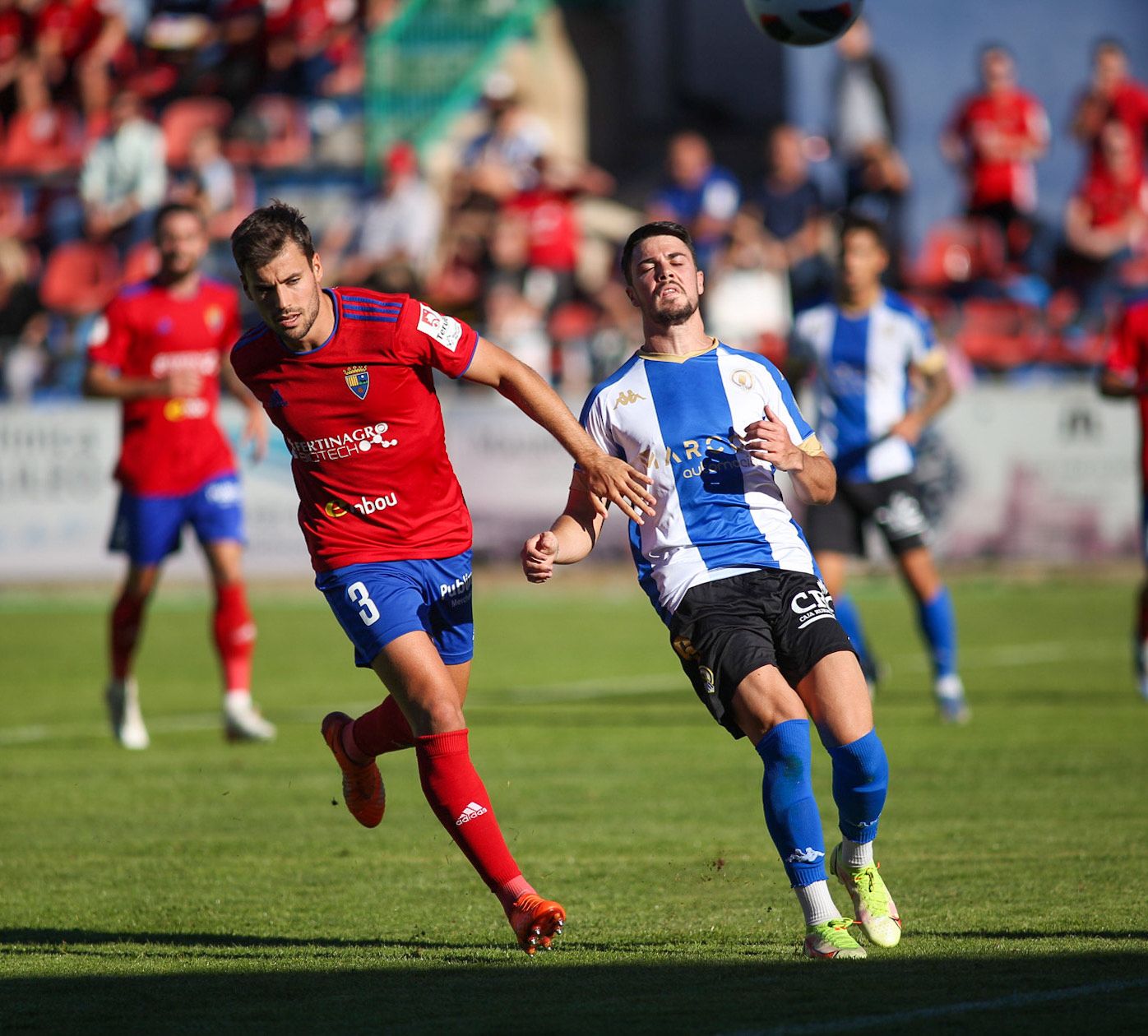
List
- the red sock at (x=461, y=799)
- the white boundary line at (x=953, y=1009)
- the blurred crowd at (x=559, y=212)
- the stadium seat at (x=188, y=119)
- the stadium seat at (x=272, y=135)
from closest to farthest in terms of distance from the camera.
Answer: the white boundary line at (x=953, y=1009) < the red sock at (x=461, y=799) < the blurred crowd at (x=559, y=212) < the stadium seat at (x=272, y=135) < the stadium seat at (x=188, y=119)

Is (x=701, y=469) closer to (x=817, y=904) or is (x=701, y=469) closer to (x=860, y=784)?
(x=860, y=784)

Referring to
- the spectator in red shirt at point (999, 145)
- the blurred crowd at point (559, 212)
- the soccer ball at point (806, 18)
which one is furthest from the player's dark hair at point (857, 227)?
the spectator in red shirt at point (999, 145)

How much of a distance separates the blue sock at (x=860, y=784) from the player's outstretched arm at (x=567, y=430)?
92 centimetres

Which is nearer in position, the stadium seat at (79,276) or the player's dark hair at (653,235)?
the player's dark hair at (653,235)

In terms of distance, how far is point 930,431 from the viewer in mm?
17891

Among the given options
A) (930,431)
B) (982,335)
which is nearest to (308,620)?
(930,431)

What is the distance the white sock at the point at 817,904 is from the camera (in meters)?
5.30

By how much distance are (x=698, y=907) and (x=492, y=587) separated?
1344cm

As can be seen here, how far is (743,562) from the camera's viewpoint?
5.66 meters

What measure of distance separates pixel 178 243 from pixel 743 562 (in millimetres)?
5426

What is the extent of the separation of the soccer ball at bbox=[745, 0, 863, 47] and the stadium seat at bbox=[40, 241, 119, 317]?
15322 mm

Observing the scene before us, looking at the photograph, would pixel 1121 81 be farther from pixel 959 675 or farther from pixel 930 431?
pixel 959 675

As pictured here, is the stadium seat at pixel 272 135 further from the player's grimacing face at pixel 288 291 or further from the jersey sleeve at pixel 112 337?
the player's grimacing face at pixel 288 291

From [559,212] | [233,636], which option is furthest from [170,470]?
[559,212]
